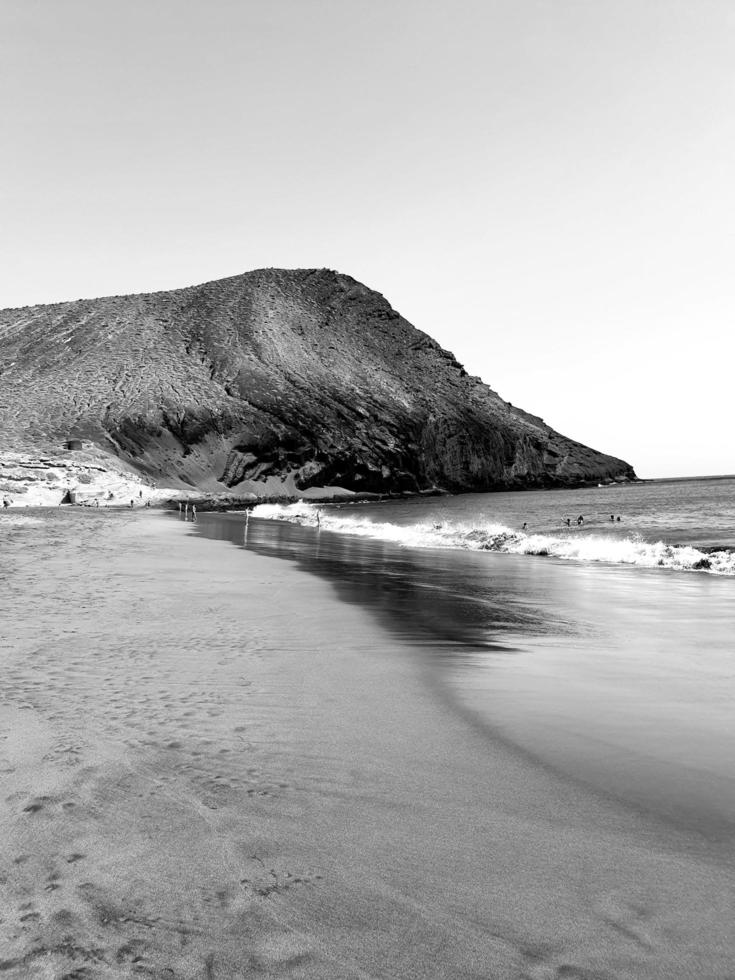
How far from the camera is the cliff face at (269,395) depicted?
295 ft

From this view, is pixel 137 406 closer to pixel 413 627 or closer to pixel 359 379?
pixel 359 379

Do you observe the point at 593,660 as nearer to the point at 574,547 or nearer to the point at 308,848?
the point at 308,848

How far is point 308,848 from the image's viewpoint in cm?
273

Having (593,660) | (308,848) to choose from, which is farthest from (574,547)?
(308,848)

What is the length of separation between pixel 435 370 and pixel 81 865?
452 feet

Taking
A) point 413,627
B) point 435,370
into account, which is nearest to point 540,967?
point 413,627

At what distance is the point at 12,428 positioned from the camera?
8088 cm

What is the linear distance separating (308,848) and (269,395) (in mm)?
101735

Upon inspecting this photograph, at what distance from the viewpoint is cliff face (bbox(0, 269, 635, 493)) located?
8988 centimetres

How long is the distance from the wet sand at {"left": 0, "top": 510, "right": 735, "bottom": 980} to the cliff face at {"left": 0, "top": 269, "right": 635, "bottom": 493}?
80.8m

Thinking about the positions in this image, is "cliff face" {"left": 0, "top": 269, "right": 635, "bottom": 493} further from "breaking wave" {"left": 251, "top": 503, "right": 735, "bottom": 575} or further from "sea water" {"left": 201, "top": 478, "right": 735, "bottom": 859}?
"sea water" {"left": 201, "top": 478, "right": 735, "bottom": 859}

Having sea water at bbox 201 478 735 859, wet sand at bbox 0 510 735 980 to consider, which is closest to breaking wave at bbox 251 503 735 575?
sea water at bbox 201 478 735 859

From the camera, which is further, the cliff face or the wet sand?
the cliff face

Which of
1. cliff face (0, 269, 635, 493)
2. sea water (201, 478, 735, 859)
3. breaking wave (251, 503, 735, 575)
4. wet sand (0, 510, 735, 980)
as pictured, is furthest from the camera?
cliff face (0, 269, 635, 493)
